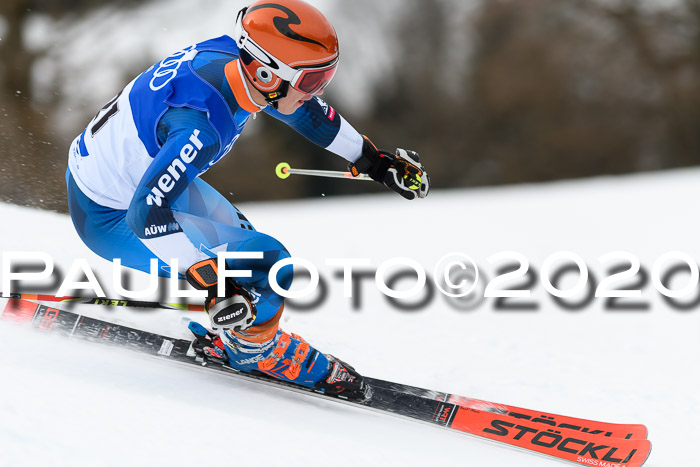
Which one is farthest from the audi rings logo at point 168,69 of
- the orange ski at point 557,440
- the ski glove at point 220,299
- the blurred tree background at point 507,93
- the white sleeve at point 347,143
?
the blurred tree background at point 507,93

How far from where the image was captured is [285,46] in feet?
9.95

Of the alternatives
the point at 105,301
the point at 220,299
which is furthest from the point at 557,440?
the point at 105,301

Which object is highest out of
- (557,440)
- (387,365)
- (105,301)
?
(387,365)

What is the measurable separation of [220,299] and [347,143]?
125 cm

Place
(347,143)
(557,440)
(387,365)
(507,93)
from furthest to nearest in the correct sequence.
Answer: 1. (507,93)
2. (387,365)
3. (347,143)
4. (557,440)

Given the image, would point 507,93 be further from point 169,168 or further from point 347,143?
point 169,168

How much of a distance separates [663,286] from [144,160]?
13.0ft

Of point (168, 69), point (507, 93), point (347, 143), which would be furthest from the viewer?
point (507, 93)

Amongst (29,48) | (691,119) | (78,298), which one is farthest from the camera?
(691,119)

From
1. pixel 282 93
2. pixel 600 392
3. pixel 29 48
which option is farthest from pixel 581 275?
pixel 29 48

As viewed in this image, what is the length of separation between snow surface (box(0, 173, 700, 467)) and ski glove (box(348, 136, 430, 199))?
91 cm

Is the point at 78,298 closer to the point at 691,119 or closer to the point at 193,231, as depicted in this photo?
the point at 193,231

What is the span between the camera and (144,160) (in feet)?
10.3

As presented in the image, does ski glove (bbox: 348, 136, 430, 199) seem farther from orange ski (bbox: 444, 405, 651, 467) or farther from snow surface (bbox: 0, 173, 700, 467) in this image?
orange ski (bbox: 444, 405, 651, 467)
